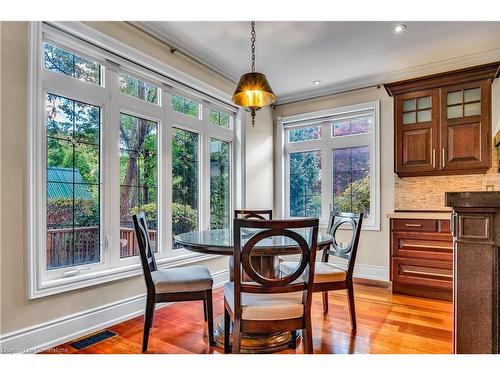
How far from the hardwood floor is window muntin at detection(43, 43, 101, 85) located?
2.03 metres

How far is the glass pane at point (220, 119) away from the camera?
12.7 feet

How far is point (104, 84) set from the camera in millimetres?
2582

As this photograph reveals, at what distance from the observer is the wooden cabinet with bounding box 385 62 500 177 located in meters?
3.19

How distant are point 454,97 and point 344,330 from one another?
2785 mm

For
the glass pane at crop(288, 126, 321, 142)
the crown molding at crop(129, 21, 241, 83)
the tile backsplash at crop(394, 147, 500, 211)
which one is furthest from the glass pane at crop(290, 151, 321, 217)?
the crown molding at crop(129, 21, 241, 83)

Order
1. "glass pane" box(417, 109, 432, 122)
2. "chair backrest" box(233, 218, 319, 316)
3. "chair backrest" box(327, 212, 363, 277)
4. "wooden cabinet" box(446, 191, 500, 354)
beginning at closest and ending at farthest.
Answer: "wooden cabinet" box(446, 191, 500, 354) < "chair backrest" box(233, 218, 319, 316) < "chair backrest" box(327, 212, 363, 277) < "glass pane" box(417, 109, 432, 122)

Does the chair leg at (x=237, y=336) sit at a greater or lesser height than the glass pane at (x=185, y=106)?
lesser

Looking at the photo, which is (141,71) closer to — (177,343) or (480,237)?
(177,343)

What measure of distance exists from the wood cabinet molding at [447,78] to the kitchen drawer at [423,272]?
1.96 meters

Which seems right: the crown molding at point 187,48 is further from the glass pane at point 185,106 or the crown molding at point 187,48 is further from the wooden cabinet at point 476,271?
the wooden cabinet at point 476,271

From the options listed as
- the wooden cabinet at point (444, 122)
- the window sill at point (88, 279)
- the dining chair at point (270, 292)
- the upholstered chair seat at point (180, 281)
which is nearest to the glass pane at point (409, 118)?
the wooden cabinet at point (444, 122)

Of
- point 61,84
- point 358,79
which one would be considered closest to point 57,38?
point 61,84

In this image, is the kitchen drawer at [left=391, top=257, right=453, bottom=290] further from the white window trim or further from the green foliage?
the green foliage

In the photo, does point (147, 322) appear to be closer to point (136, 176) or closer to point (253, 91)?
point (136, 176)
